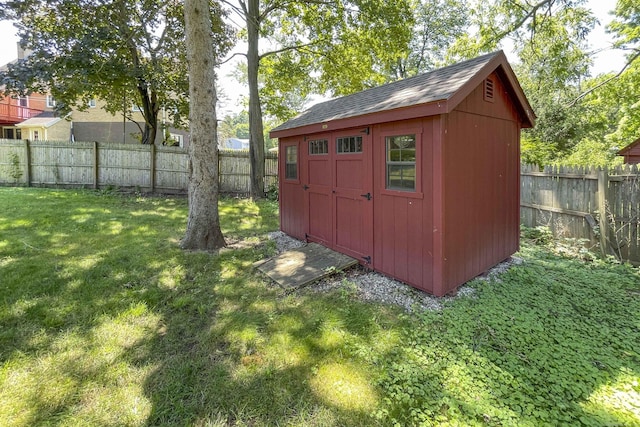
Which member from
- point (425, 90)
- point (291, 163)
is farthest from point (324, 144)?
point (425, 90)

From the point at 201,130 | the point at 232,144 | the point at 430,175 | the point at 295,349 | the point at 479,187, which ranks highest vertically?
the point at 232,144

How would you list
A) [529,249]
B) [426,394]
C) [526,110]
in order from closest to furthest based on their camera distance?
[426,394]
[526,110]
[529,249]

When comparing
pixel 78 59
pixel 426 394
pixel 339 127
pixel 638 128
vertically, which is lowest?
pixel 426 394

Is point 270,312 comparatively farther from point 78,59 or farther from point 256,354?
point 78,59

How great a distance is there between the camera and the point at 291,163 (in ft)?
22.0

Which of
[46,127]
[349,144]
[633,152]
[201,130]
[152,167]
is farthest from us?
[46,127]

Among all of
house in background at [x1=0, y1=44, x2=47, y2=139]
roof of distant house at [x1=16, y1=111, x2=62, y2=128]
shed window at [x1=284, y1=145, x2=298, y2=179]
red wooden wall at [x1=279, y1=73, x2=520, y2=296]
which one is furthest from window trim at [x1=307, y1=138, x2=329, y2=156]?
house in background at [x1=0, y1=44, x2=47, y2=139]

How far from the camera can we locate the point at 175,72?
493 inches

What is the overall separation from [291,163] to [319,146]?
1.18m

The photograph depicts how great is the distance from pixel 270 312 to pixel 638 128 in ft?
44.9

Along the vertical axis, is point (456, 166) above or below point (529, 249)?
above

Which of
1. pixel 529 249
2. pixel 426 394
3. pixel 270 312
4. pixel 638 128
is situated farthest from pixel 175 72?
pixel 638 128

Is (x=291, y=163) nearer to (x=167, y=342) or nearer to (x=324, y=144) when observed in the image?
(x=324, y=144)

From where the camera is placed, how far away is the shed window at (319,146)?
18.0 feet
